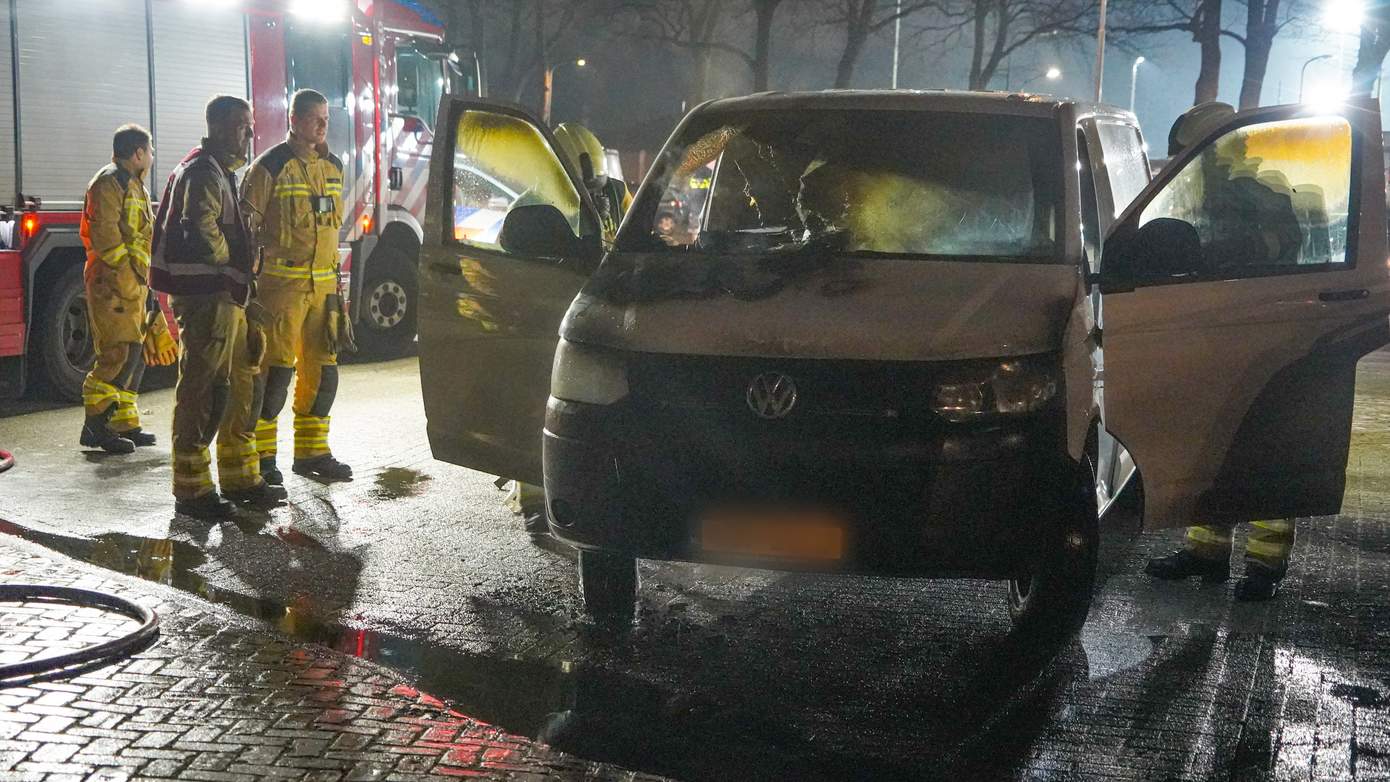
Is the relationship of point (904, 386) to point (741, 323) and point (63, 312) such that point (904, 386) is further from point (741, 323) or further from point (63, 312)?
point (63, 312)

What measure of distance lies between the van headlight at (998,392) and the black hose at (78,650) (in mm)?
2642

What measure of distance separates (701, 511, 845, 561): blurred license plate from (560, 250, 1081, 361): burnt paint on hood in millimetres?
491

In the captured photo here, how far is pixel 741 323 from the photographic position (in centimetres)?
480

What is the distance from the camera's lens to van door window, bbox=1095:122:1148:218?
20.1 feet

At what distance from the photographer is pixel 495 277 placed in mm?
6168

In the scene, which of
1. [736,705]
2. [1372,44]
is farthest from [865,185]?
[1372,44]

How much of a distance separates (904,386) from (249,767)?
6.93 ft

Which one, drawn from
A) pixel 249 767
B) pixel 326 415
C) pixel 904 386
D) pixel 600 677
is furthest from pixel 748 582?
pixel 326 415

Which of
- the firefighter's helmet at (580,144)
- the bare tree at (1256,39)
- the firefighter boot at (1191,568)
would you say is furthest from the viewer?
the bare tree at (1256,39)

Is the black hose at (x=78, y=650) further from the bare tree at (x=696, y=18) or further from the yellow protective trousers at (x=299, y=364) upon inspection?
the bare tree at (x=696, y=18)

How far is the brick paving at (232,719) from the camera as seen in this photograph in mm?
3961

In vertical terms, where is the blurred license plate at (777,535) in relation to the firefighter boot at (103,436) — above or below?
above

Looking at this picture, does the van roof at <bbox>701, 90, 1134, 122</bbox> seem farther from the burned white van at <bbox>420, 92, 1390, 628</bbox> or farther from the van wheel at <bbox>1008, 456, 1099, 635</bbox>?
the van wheel at <bbox>1008, 456, 1099, 635</bbox>

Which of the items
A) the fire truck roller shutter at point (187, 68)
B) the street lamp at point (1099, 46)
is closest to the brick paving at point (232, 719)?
the fire truck roller shutter at point (187, 68)
